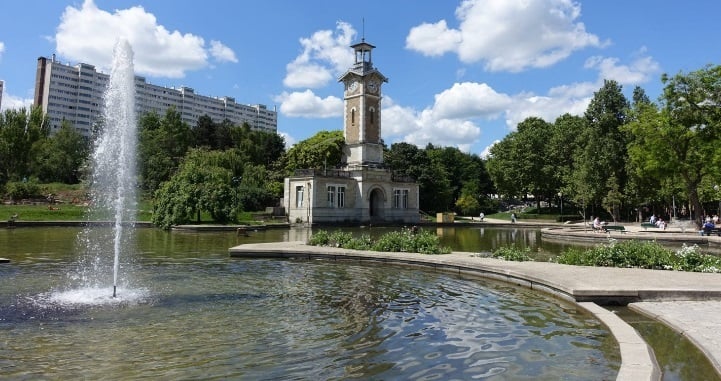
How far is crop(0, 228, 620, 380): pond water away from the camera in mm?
6262

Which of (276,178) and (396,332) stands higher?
(276,178)

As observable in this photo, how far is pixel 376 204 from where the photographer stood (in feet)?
195

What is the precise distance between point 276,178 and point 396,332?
2347 inches

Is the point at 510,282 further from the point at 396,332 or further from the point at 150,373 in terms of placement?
the point at 150,373

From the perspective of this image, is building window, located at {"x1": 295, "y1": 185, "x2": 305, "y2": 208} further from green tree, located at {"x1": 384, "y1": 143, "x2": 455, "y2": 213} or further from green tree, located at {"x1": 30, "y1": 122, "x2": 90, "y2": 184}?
green tree, located at {"x1": 30, "y1": 122, "x2": 90, "y2": 184}

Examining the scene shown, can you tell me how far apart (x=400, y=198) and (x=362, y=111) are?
11312 mm

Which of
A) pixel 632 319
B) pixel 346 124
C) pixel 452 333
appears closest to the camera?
pixel 452 333

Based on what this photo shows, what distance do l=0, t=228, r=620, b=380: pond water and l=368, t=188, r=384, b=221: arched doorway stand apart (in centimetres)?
4470

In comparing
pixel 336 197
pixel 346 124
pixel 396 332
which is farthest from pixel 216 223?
pixel 396 332

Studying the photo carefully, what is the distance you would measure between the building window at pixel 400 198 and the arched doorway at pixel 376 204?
1890 millimetres

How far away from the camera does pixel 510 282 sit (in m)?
12.7

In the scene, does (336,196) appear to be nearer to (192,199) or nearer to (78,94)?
(192,199)

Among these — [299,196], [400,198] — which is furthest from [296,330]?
[400,198]

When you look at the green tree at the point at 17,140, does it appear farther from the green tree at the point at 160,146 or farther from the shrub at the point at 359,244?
the shrub at the point at 359,244
